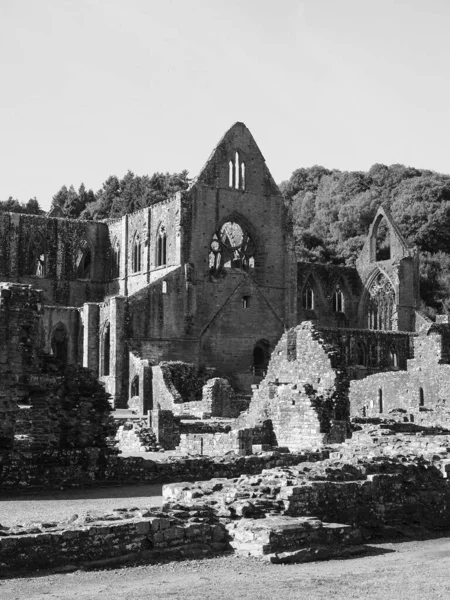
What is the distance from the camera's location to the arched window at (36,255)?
69.2m

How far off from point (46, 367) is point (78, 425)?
4.28 ft

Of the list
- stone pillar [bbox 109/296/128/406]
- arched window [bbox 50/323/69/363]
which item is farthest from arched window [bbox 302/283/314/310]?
stone pillar [bbox 109/296/128/406]

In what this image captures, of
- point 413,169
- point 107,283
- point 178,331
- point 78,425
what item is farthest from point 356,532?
point 413,169

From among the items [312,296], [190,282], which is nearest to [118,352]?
[190,282]

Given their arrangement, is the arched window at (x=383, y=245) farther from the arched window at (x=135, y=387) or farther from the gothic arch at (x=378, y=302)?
the arched window at (x=135, y=387)

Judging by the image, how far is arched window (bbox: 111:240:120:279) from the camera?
7112 cm

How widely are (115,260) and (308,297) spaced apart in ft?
50.1

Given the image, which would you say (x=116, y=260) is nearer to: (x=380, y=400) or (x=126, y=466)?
(x=380, y=400)

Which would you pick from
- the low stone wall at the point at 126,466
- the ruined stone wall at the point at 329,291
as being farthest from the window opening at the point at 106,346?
the low stone wall at the point at 126,466

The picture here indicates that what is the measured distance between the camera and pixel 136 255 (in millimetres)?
69125

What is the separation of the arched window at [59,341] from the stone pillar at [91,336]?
1.67 metres

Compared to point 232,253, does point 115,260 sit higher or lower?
higher

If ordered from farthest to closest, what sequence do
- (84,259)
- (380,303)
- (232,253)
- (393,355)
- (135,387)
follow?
(380,303), (84,259), (232,253), (393,355), (135,387)

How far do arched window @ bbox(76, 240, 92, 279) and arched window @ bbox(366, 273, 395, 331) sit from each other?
800 inches
